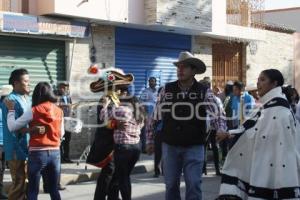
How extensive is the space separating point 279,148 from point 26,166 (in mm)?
3041

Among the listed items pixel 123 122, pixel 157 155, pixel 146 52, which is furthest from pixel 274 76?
pixel 146 52

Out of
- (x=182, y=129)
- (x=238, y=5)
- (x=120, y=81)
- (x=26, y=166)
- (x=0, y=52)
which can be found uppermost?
(x=238, y=5)

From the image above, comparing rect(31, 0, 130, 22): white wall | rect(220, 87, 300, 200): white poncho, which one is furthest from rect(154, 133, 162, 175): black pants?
rect(220, 87, 300, 200): white poncho

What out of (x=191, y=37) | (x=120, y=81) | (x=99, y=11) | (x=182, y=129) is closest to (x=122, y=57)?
(x=99, y=11)

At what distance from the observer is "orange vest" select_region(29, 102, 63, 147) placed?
6082 mm

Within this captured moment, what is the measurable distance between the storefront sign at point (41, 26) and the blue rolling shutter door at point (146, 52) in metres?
1.69

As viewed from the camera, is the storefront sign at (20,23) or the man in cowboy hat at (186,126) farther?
the storefront sign at (20,23)

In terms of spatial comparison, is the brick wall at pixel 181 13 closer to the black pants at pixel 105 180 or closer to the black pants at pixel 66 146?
the black pants at pixel 66 146

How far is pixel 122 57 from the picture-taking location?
14.8m

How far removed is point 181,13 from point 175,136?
975 cm

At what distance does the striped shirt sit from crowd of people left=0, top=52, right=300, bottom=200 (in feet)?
0.04

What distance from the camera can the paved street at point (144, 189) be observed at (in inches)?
339

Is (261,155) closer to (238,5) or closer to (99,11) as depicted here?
(99,11)

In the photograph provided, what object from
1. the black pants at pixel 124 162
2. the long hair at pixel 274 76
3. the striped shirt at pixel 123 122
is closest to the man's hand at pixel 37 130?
the striped shirt at pixel 123 122
